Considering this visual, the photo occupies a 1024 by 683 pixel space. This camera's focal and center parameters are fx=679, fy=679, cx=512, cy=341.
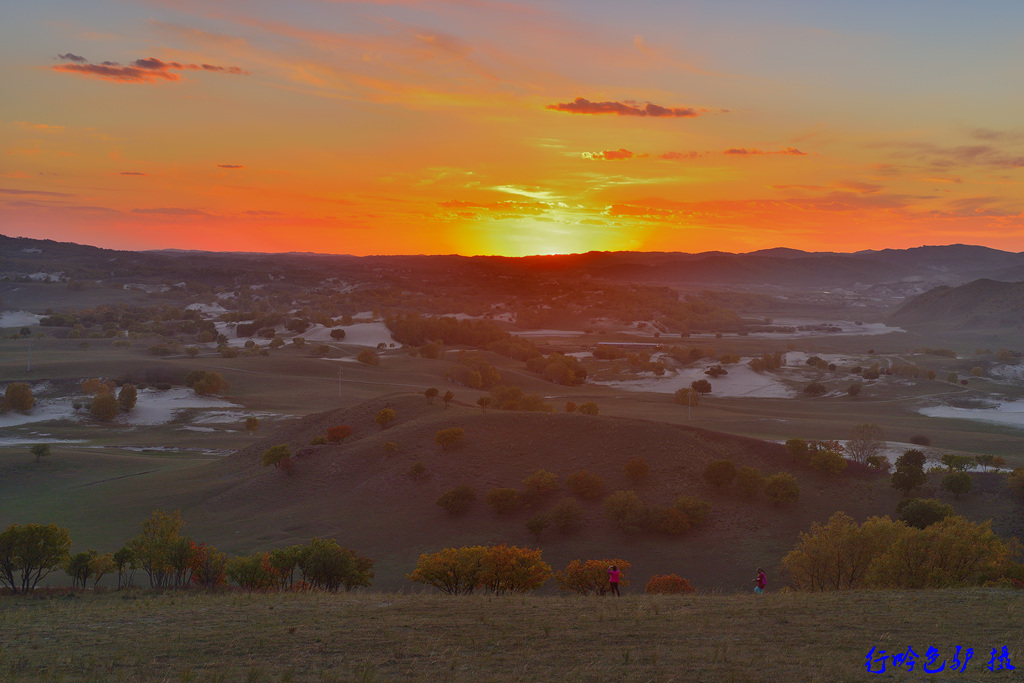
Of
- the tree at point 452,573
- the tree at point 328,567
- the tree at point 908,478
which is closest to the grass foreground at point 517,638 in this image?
the tree at point 452,573

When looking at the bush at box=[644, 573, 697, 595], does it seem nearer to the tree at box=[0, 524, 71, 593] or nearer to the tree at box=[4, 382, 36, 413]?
the tree at box=[0, 524, 71, 593]

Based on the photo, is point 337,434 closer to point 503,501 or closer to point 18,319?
point 503,501

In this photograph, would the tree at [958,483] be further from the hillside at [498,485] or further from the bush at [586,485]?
the bush at [586,485]

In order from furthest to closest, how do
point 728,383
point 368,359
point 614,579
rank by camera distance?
1. point 368,359
2. point 728,383
3. point 614,579

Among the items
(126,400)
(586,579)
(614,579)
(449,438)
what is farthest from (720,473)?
(126,400)

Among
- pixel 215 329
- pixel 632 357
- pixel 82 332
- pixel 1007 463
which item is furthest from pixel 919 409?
pixel 82 332

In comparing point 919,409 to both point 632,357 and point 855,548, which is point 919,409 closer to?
point 632,357
